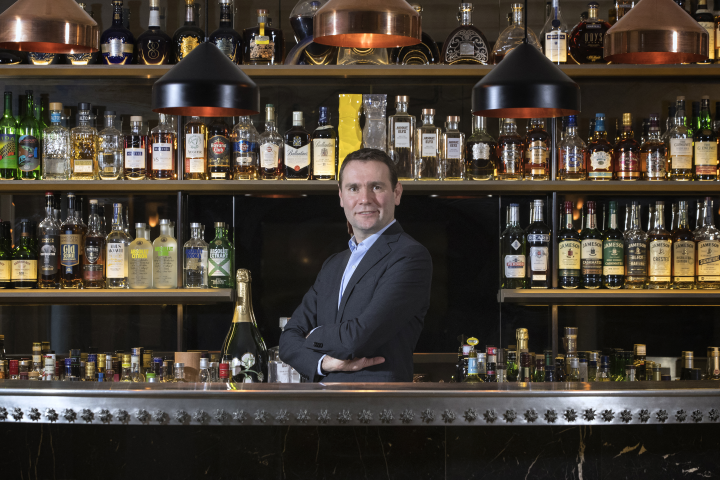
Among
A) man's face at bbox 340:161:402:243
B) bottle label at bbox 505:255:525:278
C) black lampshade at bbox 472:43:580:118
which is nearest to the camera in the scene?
black lampshade at bbox 472:43:580:118

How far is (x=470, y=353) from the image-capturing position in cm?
227

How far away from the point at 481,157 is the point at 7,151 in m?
1.70

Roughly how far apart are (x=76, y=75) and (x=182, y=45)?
0.46 metres

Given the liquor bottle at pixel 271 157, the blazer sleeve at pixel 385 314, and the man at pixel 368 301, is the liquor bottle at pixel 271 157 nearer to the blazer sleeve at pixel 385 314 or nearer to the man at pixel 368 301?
the man at pixel 368 301

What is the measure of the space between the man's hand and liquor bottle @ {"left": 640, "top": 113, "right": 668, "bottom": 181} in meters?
1.37

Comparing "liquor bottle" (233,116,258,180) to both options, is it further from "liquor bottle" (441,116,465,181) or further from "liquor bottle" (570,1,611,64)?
"liquor bottle" (570,1,611,64)

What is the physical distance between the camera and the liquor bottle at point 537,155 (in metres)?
2.62

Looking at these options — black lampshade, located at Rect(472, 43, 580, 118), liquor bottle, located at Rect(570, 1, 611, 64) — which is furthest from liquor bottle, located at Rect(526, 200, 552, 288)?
black lampshade, located at Rect(472, 43, 580, 118)

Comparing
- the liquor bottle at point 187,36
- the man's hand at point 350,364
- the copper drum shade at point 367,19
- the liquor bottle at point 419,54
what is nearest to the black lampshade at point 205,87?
the copper drum shade at point 367,19

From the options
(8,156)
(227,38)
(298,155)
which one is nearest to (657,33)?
(298,155)

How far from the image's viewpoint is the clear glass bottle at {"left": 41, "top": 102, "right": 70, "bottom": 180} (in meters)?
2.66

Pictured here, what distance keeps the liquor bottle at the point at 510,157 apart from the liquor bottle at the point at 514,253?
147 mm
